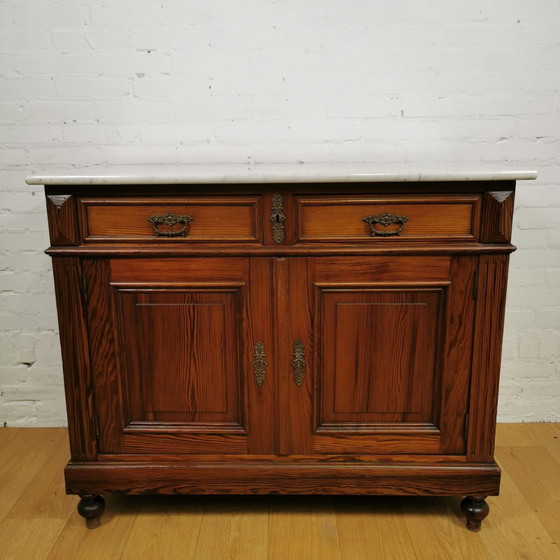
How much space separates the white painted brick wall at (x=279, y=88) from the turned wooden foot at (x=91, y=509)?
962 mm

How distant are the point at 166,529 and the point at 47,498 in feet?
1.50

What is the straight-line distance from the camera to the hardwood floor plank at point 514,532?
1621 mm

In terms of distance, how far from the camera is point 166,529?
5.68 feet

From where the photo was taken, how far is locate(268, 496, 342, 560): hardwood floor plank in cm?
163

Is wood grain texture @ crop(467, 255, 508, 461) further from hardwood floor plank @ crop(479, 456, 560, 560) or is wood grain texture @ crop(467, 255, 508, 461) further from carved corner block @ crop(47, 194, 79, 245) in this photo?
carved corner block @ crop(47, 194, 79, 245)

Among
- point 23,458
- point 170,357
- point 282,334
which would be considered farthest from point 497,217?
point 23,458

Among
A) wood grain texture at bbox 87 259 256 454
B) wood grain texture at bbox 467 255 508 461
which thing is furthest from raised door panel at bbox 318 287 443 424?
wood grain texture at bbox 87 259 256 454

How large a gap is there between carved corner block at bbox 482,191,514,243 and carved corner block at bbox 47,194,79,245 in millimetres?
1112

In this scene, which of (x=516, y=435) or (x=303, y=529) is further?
(x=516, y=435)

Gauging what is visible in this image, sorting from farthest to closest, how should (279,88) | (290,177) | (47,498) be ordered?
(279,88) < (47,498) < (290,177)

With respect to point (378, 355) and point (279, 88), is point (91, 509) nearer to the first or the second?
point (378, 355)

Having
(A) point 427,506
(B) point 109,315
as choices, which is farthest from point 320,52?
(A) point 427,506

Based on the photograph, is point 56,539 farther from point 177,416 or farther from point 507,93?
point 507,93

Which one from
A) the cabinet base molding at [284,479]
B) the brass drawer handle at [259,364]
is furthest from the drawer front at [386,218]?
the cabinet base molding at [284,479]
